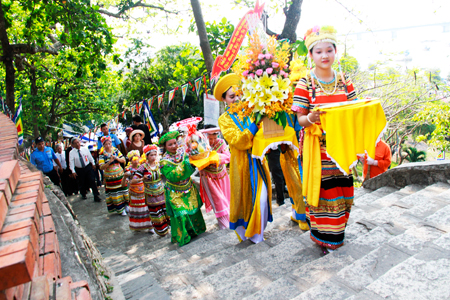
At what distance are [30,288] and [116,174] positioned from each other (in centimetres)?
595

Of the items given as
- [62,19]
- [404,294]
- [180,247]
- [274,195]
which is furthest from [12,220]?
[62,19]

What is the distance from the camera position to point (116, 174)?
7090 mm

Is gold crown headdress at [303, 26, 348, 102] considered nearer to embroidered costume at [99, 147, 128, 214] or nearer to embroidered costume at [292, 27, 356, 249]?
embroidered costume at [292, 27, 356, 249]

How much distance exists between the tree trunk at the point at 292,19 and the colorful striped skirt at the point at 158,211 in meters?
3.93

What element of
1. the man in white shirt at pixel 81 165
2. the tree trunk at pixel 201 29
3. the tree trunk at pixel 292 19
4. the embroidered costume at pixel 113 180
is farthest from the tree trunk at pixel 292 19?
the man in white shirt at pixel 81 165

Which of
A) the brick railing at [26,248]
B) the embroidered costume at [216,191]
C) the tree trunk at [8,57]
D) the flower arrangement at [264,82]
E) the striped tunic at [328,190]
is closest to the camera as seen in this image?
the brick railing at [26,248]

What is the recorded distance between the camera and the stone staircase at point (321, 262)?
2.04 meters

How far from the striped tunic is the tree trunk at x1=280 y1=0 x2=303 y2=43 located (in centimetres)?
358

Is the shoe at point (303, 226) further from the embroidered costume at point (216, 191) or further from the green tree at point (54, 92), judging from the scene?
the green tree at point (54, 92)

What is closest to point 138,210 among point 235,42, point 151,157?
point 151,157

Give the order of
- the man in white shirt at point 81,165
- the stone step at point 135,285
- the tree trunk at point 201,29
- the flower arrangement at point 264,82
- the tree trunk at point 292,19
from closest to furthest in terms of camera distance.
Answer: the stone step at point 135,285 < the flower arrangement at point 264,82 < the tree trunk at point 292,19 < the tree trunk at point 201,29 < the man in white shirt at point 81,165

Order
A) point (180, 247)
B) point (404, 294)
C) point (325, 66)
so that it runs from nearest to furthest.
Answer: point (404, 294), point (325, 66), point (180, 247)

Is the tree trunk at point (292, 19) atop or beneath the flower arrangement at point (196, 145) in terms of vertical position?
atop

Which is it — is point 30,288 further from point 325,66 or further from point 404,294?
point 325,66
